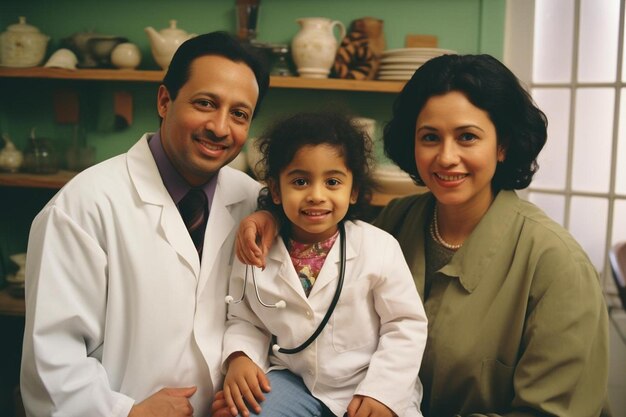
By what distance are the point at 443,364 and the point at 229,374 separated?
569 mm

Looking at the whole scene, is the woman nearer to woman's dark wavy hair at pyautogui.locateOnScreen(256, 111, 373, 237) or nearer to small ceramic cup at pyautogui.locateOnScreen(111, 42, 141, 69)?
woman's dark wavy hair at pyautogui.locateOnScreen(256, 111, 373, 237)

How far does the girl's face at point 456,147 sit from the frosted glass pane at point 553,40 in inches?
66.2

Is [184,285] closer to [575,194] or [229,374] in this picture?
[229,374]

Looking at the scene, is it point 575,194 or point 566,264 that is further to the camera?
point 575,194

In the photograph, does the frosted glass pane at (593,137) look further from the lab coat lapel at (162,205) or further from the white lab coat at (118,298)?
the lab coat lapel at (162,205)

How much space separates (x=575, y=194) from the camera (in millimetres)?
3021

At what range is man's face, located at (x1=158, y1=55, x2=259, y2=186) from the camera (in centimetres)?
153

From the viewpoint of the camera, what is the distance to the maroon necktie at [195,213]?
162 cm

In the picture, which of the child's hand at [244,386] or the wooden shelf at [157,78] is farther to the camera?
the wooden shelf at [157,78]

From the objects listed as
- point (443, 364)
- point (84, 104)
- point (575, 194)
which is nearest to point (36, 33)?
point (84, 104)

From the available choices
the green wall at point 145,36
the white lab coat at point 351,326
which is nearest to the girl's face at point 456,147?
the white lab coat at point 351,326

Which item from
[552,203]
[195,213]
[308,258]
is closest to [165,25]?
[195,213]

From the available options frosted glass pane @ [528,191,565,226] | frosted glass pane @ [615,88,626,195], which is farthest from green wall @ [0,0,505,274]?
frosted glass pane @ [528,191,565,226]

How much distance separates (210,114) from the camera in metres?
1.53
